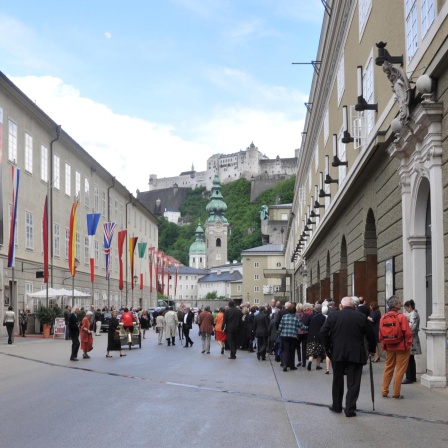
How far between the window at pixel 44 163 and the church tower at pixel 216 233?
5350 inches

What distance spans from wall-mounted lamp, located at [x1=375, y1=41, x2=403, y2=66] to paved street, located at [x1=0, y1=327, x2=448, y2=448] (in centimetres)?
595

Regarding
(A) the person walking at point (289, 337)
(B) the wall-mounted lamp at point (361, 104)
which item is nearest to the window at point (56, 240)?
(B) the wall-mounted lamp at point (361, 104)

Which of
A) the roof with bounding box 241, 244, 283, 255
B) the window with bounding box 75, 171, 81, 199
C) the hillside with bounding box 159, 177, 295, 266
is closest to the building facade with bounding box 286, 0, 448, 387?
the window with bounding box 75, 171, 81, 199

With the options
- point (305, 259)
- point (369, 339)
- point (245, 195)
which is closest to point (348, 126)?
point (369, 339)

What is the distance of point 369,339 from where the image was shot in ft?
34.8

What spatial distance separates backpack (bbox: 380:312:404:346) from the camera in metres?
11.7

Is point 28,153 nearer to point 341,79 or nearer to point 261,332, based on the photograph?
point 341,79

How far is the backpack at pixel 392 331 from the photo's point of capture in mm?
11695

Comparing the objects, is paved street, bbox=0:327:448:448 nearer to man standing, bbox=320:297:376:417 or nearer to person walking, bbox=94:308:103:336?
man standing, bbox=320:297:376:417

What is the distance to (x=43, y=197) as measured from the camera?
41375 mm

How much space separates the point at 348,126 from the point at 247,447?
16037mm

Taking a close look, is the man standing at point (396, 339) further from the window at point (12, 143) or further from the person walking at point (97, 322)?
the person walking at point (97, 322)

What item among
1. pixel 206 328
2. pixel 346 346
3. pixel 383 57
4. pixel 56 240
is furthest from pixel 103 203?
pixel 346 346

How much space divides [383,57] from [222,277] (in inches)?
6037
